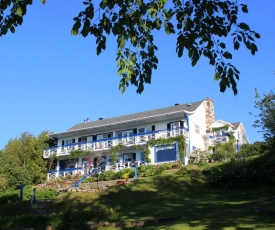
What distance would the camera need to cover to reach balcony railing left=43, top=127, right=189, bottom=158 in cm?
3938

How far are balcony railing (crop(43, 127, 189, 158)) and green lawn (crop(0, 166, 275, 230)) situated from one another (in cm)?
1337

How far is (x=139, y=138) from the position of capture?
41.1 metres

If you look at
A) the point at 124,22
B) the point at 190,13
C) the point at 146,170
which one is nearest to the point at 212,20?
the point at 190,13

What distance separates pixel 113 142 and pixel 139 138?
11.4 ft

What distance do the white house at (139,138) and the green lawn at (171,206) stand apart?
13277 mm

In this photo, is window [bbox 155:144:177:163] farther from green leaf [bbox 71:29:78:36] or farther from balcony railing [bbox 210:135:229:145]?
green leaf [bbox 71:29:78:36]

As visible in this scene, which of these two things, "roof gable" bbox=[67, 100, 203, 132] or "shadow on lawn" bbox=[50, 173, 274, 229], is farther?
"roof gable" bbox=[67, 100, 203, 132]

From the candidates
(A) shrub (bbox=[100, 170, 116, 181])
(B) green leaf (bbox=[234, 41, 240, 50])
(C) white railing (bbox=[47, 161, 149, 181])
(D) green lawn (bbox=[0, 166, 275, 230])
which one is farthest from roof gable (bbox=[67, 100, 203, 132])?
(B) green leaf (bbox=[234, 41, 240, 50])

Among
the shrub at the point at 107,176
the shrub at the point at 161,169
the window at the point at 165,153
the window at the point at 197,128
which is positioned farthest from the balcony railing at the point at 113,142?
the shrub at the point at 107,176

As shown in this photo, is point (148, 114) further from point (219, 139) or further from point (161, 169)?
point (161, 169)

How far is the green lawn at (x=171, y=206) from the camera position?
10.7 m

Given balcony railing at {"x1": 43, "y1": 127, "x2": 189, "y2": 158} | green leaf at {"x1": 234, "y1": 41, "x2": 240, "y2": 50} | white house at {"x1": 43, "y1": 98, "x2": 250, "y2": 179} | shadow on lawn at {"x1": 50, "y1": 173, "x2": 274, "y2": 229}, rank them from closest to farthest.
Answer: green leaf at {"x1": 234, "y1": 41, "x2": 240, "y2": 50}, shadow on lawn at {"x1": 50, "y1": 173, "x2": 274, "y2": 229}, white house at {"x1": 43, "y1": 98, "x2": 250, "y2": 179}, balcony railing at {"x1": 43, "y1": 127, "x2": 189, "y2": 158}

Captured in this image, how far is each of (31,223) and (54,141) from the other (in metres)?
37.5

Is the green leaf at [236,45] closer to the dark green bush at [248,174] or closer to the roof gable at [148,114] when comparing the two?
the dark green bush at [248,174]
